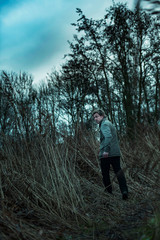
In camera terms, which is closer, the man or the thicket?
the thicket

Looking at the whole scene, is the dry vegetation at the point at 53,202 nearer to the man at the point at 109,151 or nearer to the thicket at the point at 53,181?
the thicket at the point at 53,181

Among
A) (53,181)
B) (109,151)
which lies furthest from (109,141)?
(53,181)

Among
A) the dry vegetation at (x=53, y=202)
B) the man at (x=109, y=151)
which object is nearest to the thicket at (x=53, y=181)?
the dry vegetation at (x=53, y=202)

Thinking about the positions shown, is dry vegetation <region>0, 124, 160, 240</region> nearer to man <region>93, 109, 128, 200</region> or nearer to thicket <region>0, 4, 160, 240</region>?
thicket <region>0, 4, 160, 240</region>

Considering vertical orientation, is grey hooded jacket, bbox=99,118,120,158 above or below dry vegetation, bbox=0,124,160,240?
above

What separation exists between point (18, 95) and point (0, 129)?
0.65 metres

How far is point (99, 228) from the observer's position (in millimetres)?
2369

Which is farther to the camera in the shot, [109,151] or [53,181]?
[109,151]

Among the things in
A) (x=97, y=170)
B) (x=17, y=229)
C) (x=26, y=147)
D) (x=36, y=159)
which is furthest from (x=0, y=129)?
(x=97, y=170)

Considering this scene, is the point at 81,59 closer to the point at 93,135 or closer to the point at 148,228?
the point at 93,135

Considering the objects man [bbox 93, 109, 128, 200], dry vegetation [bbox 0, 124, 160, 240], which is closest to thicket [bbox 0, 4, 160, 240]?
dry vegetation [bbox 0, 124, 160, 240]

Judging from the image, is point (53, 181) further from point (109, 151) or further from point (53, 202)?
point (109, 151)

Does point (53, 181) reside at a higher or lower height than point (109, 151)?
lower

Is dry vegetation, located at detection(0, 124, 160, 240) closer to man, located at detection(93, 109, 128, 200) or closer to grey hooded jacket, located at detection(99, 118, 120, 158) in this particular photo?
man, located at detection(93, 109, 128, 200)
